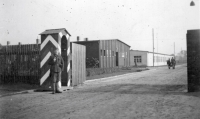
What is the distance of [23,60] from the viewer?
12195 mm

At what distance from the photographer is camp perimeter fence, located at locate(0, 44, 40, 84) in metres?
12.0

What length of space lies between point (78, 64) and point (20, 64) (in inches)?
138

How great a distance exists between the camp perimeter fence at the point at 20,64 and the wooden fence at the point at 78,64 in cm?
206

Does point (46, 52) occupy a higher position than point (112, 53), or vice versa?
point (112, 53)

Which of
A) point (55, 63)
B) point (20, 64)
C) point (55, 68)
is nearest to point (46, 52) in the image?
point (55, 63)

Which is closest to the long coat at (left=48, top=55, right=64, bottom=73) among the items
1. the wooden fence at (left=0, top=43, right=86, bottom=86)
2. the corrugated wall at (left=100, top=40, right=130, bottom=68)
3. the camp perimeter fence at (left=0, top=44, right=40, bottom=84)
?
the wooden fence at (left=0, top=43, right=86, bottom=86)

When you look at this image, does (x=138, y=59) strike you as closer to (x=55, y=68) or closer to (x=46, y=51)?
(x=46, y=51)

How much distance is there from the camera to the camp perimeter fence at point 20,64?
12.0 meters

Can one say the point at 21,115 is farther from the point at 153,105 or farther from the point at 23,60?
the point at 23,60

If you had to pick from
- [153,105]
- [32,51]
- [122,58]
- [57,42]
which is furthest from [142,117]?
[122,58]

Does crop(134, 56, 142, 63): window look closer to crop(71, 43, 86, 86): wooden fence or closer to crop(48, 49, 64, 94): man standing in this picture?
crop(71, 43, 86, 86): wooden fence

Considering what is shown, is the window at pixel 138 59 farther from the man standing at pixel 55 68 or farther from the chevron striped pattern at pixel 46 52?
the man standing at pixel 55 68

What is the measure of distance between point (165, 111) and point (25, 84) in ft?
29.8

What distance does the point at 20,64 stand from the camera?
12.3 m
